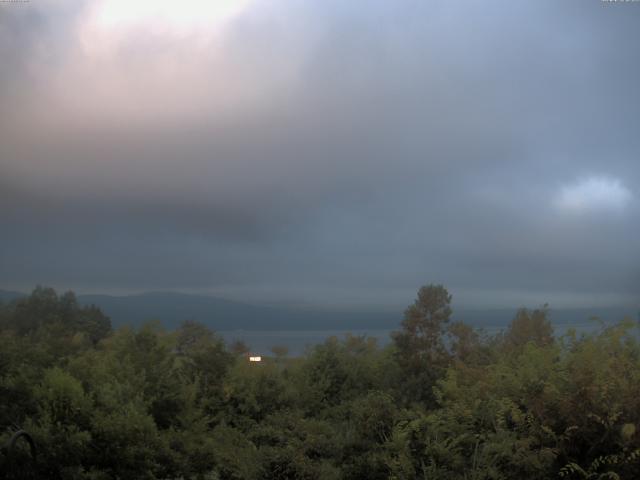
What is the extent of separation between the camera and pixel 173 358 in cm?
1320

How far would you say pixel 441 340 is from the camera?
16.8m

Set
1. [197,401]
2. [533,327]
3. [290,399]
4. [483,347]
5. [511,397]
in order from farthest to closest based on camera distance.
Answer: [533,327]
[483,347]
[290,399]
[197,401]
[511,397]

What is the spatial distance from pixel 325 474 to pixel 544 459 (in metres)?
2.44

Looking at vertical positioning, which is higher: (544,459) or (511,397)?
(511,397)

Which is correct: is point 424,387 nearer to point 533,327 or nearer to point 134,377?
point 533,327

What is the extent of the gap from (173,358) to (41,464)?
606 centimetres

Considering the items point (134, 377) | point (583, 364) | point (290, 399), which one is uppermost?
point (583, 364)

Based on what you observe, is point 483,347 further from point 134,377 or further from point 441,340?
point 134,377

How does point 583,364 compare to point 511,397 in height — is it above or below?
above

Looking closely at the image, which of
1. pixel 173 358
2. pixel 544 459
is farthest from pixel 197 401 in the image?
pixel 544 459

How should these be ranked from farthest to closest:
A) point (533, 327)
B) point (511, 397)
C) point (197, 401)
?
point (533, 327) < point (197, 401) < point (511, 397)

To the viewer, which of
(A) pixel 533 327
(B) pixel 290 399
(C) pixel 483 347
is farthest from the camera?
(A) pixel 533 327

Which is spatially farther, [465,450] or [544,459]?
[465,450]

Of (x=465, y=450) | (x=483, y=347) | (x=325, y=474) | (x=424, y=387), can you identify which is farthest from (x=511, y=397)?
(x=483, y=347)
